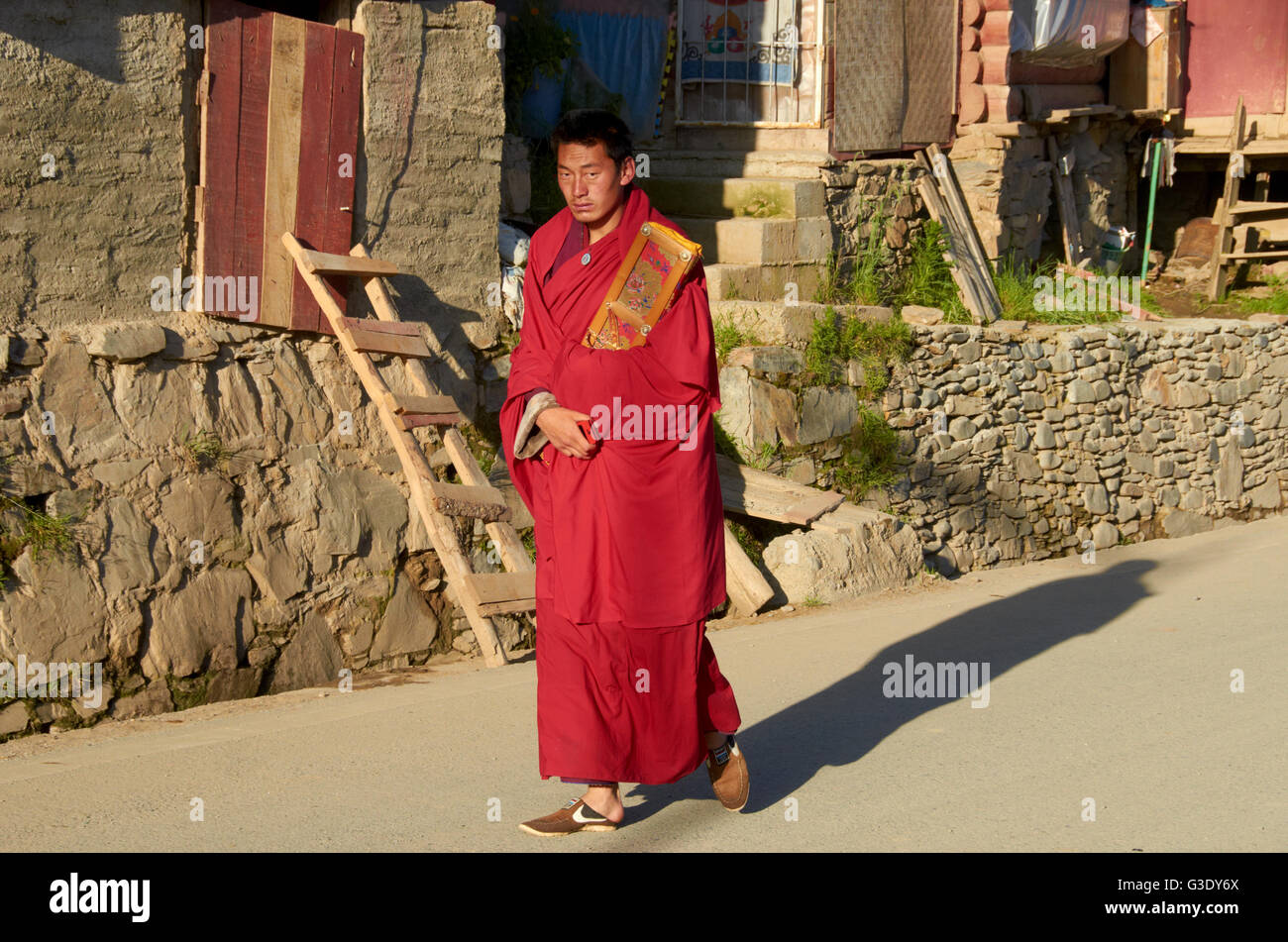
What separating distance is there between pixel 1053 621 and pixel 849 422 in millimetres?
2684

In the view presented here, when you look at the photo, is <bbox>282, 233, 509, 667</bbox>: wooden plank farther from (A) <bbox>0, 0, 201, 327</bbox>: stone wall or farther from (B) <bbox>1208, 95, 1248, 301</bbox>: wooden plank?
(B) <bbox>1208, 95, 1248, 301</bbox>: wooden plank

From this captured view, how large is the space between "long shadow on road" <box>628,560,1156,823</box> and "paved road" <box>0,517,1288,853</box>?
0.02 meters

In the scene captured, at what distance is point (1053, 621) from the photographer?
7.40 meters

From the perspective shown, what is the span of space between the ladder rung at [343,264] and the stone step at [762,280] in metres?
3.08

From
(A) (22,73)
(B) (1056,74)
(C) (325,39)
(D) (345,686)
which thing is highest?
(B) (1056,74)

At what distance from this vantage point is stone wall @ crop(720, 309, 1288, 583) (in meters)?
9.41

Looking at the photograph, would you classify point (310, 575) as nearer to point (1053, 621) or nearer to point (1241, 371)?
point (1053, 621)

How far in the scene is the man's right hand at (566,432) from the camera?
3.89 metres

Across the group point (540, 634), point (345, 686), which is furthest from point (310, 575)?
point (540, 634)

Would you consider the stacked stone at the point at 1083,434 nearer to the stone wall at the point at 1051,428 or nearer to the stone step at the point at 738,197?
the stone wall at the point at 1051,428

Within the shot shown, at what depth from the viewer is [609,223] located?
13.5 feet

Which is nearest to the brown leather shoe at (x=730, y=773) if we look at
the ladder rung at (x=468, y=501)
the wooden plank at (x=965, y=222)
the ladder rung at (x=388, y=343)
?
the ladder rung at (x=468, y=501)

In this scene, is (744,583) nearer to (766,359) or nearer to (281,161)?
(766,359)

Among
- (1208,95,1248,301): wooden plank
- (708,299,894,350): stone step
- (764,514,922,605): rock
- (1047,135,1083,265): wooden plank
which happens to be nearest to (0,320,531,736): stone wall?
(764,514,922,605): rock
